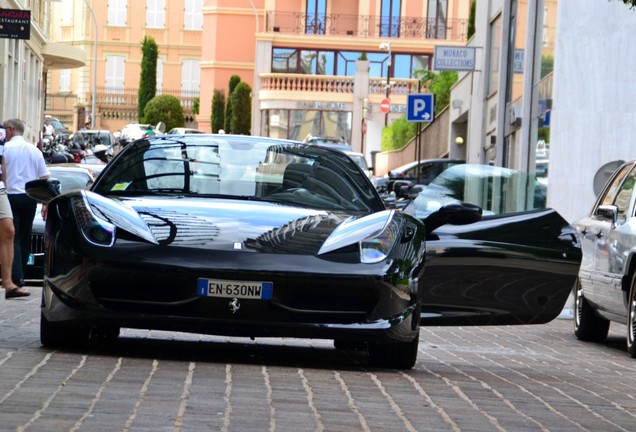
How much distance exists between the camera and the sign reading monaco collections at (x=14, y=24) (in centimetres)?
2591

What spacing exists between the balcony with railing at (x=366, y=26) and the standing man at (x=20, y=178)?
6515 centimetres

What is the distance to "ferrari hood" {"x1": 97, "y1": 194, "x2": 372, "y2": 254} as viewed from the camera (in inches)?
317

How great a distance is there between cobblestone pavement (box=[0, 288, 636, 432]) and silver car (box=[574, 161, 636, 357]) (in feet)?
8.18

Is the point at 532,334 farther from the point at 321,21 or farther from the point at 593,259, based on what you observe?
the point at 321,21

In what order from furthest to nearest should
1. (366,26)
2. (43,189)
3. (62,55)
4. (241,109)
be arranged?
(241,109)
(366,26)
(62,55)
(43,189)

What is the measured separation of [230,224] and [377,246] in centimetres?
79

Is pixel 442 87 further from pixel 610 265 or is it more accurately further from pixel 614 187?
pixel 610 265

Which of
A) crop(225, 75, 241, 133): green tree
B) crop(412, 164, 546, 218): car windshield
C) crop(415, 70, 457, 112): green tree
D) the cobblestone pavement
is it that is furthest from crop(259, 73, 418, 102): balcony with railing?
the cobblestone pavement

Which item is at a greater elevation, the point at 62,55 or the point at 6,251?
the point at 62,55

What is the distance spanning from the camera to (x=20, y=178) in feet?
56.0

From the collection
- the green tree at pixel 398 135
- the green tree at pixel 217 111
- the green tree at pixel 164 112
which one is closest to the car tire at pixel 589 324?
the green tree at pixel 398 135

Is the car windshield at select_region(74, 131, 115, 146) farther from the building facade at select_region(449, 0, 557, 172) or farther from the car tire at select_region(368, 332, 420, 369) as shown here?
the car tire at select_region(368, 332, 420, 369)

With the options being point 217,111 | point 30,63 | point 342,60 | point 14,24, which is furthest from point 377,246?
point 217,111

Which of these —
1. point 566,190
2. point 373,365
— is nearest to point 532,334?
point 373,365
